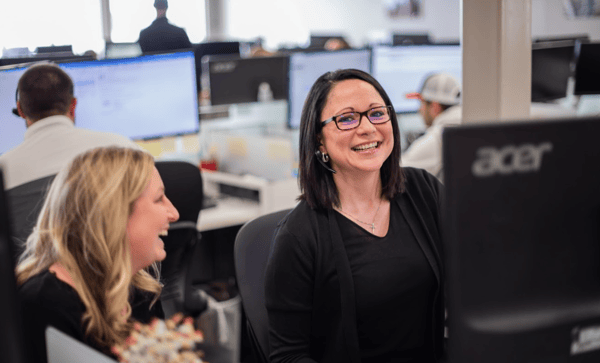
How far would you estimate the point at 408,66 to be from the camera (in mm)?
3848

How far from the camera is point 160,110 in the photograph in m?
3.06

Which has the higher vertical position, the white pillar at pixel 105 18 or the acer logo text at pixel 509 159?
the white pillar at pixel 105 18

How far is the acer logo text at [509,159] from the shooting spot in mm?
602

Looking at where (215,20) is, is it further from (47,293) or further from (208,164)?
(47,293)

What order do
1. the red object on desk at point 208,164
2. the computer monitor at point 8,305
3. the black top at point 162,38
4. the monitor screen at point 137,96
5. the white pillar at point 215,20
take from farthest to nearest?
the white pillar at point 215,20
the black top at point 162,38
the red object on desk at point 208,164
the monitor screen at point 137,96
the computer monitor at point 8,305

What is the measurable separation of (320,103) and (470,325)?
91 centimetres

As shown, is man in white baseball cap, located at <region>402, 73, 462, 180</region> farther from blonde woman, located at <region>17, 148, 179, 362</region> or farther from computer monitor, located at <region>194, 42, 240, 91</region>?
blonde woman, located at <region>17, 148, 179, 362</region>

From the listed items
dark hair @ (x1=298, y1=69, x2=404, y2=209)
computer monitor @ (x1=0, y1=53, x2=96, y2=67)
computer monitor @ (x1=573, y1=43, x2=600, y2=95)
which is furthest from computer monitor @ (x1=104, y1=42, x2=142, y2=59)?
dark hair @ (x1=298, y1=69, x2=404, y2=209)

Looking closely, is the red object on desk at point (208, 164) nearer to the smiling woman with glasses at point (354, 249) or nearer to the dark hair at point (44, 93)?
the dark hair at point (44, 93)

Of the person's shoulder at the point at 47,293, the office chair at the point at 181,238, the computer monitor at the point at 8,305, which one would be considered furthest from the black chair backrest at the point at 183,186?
the computer monitor at the point at 8,305

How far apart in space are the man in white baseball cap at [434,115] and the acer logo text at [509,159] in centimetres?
222

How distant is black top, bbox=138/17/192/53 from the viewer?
392 centimetres

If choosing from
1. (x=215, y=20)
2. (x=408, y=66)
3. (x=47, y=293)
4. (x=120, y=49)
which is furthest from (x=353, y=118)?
(x=215, y=20)

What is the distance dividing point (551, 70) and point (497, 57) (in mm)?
2640
